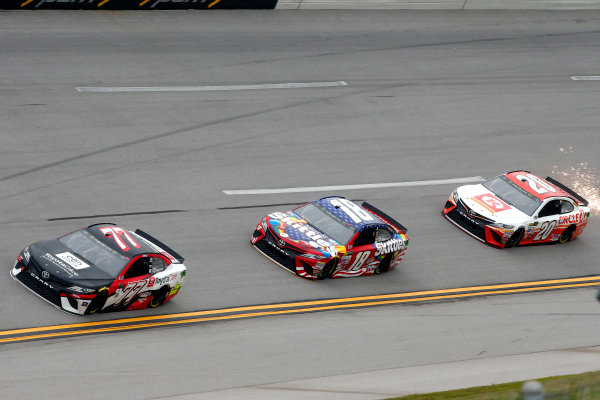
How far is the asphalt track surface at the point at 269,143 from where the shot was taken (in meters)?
17.6

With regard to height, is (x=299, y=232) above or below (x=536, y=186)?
above

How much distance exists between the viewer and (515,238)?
22594mm

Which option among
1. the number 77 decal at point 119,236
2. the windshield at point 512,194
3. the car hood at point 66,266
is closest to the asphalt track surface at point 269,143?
the car hood at point 66,266

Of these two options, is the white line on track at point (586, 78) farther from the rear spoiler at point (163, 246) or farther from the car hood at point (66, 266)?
the car hood at point (66, 266)

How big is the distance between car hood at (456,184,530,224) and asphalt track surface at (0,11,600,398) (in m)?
0.80

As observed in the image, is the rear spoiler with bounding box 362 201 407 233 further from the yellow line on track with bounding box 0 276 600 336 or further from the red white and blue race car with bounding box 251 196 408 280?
the yellow line on track with bounding box 0 276 600 336

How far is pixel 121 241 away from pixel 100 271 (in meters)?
0.89

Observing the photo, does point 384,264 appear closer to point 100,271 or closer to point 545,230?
point 545,230

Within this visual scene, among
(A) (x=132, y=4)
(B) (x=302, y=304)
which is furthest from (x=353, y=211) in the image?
(A) (x=132, y=4)

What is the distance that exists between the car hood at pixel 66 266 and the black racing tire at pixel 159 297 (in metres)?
1.12

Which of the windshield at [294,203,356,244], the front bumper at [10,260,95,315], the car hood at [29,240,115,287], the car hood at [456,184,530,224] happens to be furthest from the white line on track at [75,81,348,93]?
the front bumper at [10,260,95,315]

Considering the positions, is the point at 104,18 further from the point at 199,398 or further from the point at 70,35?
the point at 199,398

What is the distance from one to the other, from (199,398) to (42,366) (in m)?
2.58

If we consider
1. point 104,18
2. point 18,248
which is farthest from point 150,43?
point 18,248
